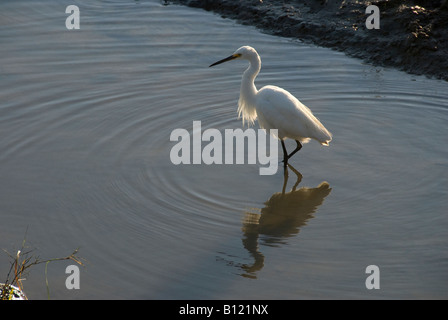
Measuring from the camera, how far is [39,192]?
23.1ft

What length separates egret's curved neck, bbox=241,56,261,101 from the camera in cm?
795

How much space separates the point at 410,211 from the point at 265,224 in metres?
1.55

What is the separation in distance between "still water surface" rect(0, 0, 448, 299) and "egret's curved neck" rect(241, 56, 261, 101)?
0.88 metres

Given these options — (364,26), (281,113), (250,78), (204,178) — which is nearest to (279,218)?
(204,178)

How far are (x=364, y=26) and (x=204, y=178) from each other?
5632 millimetres

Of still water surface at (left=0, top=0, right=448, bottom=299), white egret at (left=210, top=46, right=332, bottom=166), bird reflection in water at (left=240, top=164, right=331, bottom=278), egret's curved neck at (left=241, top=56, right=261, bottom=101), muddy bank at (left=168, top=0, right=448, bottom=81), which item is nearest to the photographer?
still water surface at (left=0, top=0, right=448, bottom=299)

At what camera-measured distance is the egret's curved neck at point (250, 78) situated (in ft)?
26.1

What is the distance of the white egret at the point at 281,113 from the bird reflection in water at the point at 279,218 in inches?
20.4

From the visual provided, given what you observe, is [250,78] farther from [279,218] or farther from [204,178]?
[279,218]

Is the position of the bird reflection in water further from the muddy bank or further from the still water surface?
the muddy bank

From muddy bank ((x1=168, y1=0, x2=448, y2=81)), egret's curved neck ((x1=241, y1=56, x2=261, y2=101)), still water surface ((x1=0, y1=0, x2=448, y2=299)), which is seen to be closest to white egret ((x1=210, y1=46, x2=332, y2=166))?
egret's curved neck ((x1=241, y1=56, x2=261, y2=101))

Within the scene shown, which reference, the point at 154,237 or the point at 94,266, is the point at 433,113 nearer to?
the point at 154,237

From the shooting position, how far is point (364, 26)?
1155cm

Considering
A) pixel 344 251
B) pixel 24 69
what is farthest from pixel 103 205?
pixel 24 69
